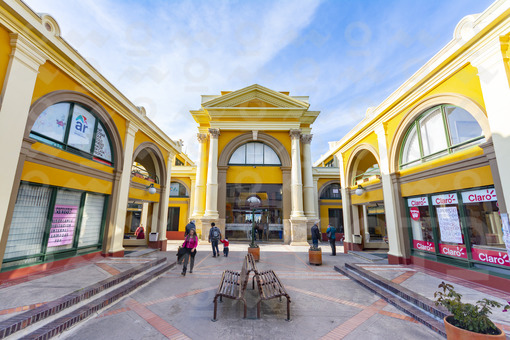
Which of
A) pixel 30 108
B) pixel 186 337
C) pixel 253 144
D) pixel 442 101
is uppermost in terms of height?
pixel 253 144

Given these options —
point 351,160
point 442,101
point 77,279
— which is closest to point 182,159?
point 351,160

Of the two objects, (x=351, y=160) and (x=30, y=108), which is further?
(x=351, y=160)

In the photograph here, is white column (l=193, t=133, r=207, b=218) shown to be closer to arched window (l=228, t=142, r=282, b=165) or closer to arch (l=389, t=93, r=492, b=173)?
arched window (l=228, t=142, r=282, b=165)

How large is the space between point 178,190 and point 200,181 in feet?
18.9

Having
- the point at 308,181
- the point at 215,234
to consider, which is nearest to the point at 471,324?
the point at 215,234

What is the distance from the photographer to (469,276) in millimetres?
6113

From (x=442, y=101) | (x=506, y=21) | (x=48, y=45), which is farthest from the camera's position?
(x=442, y=101)

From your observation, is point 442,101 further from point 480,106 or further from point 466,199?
point 466,199

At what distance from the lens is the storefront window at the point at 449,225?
6.66m

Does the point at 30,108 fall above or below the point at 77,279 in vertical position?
above

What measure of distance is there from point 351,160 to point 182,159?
21.6 m

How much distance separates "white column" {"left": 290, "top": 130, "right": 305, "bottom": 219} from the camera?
1662 cm

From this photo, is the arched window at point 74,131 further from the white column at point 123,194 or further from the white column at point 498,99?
the white column at point 498,99

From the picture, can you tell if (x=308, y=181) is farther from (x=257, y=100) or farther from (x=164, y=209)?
(x=164, y=209)
